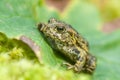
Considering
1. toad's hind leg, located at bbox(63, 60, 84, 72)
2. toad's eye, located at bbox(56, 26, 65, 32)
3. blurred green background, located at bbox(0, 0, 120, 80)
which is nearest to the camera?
blurred green background, located at bbox(0, 0, 120, 80)

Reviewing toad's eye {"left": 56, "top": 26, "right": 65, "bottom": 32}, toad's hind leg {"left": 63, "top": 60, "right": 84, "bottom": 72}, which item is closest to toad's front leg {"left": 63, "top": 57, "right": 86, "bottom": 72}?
toad's hind leg {"left": 63, "top": 60, "right": 84, "bottom": 72}

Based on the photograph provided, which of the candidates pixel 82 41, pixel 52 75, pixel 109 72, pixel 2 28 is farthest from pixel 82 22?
pixel 52 75

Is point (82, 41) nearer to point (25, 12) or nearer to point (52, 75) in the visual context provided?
point (25, 12)

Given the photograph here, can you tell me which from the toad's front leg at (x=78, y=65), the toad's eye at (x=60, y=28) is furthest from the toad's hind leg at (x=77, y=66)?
the toad's eye at (x=60, y=28)

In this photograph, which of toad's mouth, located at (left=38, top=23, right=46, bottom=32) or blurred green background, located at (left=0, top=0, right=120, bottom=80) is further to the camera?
toad's mouth, located at (left=38, top=23, right=46, bottom=32)

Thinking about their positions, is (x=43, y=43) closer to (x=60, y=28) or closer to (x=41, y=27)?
(x=41, y=27)

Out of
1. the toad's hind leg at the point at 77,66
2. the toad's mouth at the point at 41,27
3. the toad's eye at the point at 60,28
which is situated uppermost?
the toad's eye at the point at 60,28

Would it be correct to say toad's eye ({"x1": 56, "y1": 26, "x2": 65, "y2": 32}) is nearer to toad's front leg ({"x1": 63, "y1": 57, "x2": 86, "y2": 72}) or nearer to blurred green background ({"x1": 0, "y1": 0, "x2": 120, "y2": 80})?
blurred green background ({"x1": 0, "y1": 0, "x2": 120, "y2": 80})

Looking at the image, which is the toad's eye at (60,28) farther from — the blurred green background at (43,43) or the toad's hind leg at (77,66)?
the toad's hind leg at (77,66)
